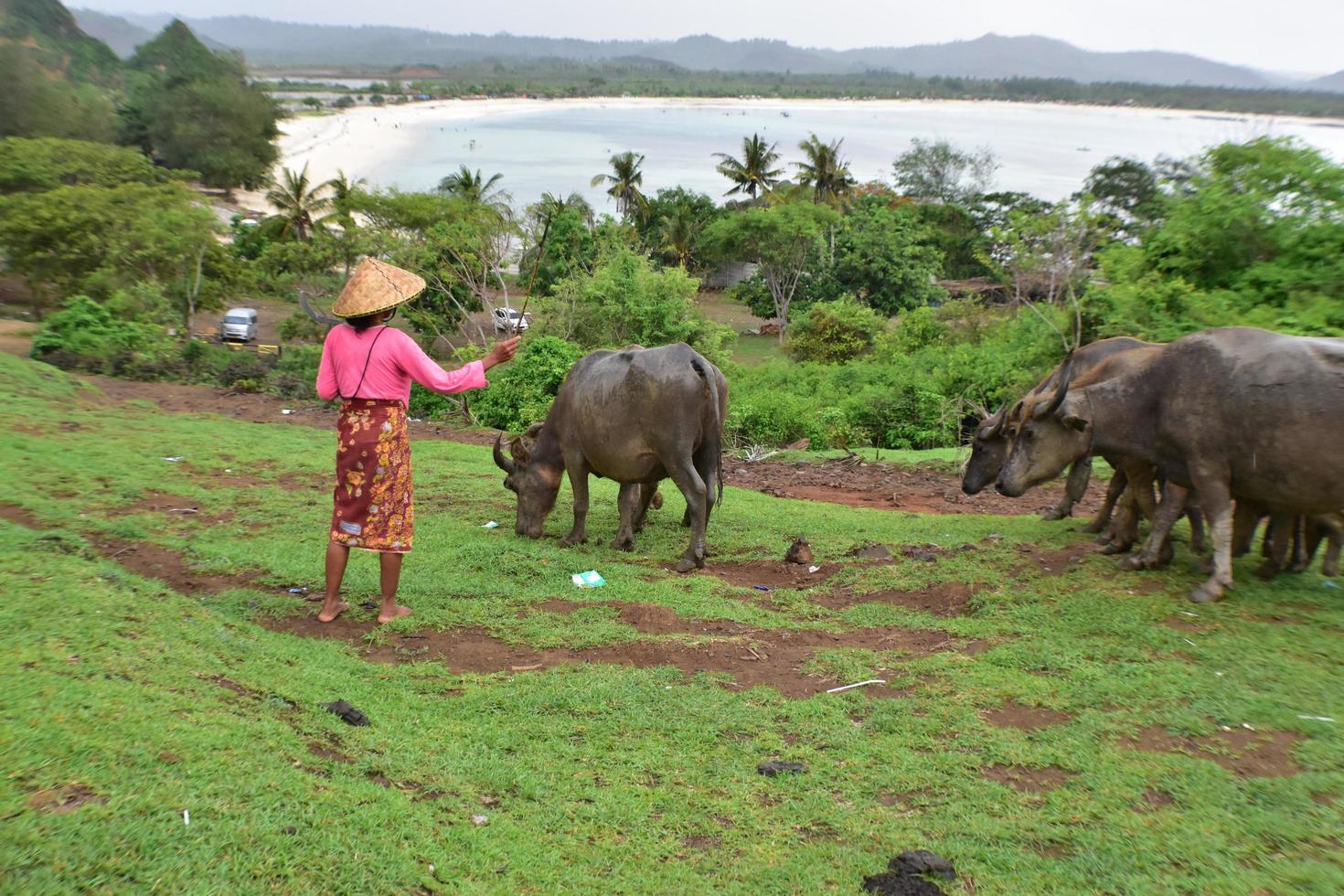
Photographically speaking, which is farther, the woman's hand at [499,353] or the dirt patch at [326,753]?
the woman's hand at [499,353]

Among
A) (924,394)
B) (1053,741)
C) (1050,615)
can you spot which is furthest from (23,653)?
(924,394)

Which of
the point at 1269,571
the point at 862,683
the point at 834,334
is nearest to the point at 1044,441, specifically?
the point at 1269,571

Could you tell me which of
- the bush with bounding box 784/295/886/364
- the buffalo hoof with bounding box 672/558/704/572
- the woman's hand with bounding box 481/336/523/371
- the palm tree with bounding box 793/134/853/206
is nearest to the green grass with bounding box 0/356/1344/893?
the buffalo hoof with bounding box 672/558/704/572

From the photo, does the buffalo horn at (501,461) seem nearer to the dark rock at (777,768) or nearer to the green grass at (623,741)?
the green grass at (623,741)

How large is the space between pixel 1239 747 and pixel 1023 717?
119cm

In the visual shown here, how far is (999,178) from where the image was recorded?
424 feet

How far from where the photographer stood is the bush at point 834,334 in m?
40.8

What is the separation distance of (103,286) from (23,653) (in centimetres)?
3169

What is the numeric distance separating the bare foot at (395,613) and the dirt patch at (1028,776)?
4.50 metres

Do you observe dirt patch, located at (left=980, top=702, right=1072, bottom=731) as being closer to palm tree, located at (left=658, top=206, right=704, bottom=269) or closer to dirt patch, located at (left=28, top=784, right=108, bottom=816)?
dirt patch, located at (left=28, top=784, right=108, bottom=816)

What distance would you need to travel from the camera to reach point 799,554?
394 inches

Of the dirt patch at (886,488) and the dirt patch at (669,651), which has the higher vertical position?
the dirt patch at (669,651)

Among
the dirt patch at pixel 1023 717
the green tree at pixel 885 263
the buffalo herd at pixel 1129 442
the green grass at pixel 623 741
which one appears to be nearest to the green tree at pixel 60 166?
the green tree at pixel 885 263

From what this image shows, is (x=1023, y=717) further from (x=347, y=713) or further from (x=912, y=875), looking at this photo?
(x=347, y=713)
